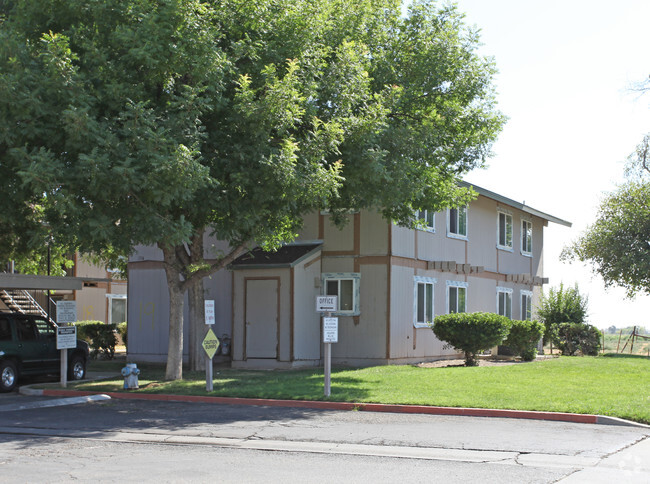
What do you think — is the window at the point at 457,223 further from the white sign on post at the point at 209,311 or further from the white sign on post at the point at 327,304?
the white sign on post at the point at 209,311

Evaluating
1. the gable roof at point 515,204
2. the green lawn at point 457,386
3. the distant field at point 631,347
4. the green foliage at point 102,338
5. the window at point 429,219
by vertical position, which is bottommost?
the distant field at point 631,347

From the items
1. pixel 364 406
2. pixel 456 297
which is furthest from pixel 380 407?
pixel 456 297

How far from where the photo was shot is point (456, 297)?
27219mm

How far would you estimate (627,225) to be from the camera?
37.7 metres

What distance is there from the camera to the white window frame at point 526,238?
109 ft

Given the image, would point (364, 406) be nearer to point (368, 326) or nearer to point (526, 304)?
point (368, 326)

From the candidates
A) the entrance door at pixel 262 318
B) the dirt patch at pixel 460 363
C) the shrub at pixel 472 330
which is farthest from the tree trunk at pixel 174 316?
the shrub at pixel 472 330

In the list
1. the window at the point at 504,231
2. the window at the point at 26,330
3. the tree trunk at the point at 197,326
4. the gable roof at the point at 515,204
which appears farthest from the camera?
the window at the point at 504,231

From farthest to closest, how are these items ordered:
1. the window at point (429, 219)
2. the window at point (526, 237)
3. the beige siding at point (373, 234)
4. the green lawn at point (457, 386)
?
the window at point (526, 237) < the window at point (429, 219) < the beige siding at point (373, 234) < the green lawn at point (457, 386)

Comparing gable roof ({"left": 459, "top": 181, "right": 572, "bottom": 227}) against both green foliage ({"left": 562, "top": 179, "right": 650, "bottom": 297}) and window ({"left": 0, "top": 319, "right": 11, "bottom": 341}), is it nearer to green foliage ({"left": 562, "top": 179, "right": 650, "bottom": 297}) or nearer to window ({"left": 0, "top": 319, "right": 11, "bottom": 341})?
green foliage ({"left": 562, "top": 179, "right": 650, "bottom": 297})

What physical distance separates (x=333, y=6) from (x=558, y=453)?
12417 mm

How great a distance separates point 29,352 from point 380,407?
9.25 metres

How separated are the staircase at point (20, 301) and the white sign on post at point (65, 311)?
414 inches

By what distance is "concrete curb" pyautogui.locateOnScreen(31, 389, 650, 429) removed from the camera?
41.5 ft
